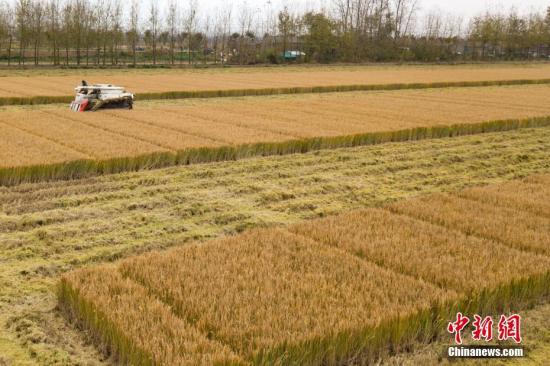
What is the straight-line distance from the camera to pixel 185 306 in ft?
16.6

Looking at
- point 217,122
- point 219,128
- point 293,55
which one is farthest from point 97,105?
point 293,55

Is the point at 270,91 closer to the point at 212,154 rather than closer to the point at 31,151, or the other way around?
the point at 212,154

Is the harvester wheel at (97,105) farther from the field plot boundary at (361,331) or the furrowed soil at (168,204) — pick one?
the field plot boundary at (361,331)

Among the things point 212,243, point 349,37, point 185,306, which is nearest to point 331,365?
point 185,306

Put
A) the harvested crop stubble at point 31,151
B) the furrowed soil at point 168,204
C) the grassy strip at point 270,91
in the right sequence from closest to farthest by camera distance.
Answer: the furrowed soil at point 168,204 → the harvested crop stubble at point 31,151 → the grassy strip at point 270,91

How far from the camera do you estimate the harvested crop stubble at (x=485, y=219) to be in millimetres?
7340

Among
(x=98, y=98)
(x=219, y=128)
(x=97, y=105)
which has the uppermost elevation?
(x=98, y=98)

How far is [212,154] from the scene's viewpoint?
1234 centimetres

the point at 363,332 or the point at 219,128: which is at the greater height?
the point at 219,128

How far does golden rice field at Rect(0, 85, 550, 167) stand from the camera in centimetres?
1179

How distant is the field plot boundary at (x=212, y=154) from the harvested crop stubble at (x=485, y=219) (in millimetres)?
4574

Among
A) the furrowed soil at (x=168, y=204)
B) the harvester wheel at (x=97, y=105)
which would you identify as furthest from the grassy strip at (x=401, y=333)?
the harvester wheel at (x=97, y=105)

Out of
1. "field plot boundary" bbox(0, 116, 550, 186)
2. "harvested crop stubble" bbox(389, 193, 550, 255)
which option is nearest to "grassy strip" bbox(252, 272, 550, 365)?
"harvested crop stubble" bbox(389, 193, 550, 255)

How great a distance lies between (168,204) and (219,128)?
→ 6205 mm
